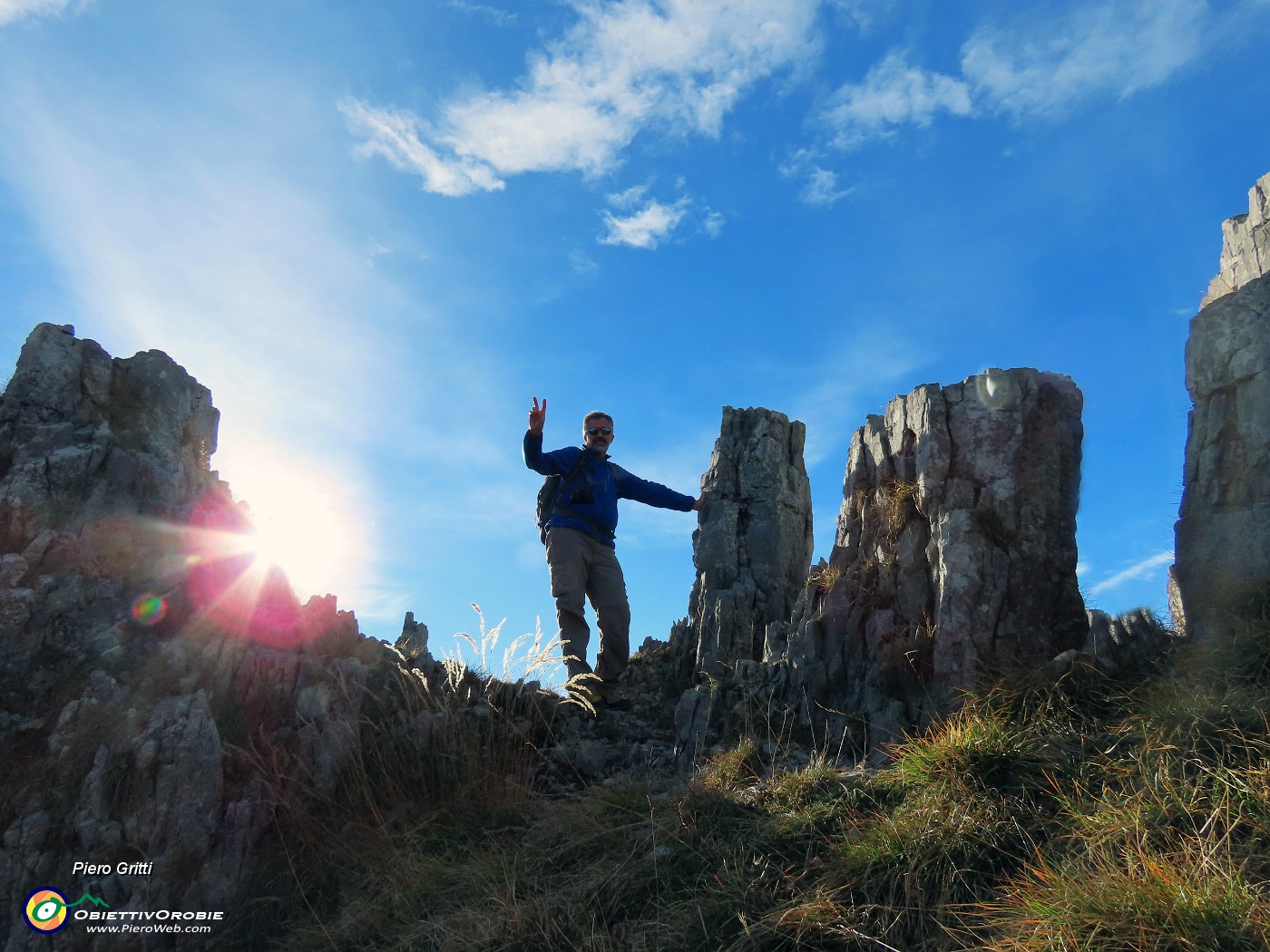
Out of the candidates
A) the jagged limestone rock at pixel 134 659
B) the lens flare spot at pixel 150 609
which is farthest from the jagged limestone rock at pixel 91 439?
the lens flare spot at pixel 150 609

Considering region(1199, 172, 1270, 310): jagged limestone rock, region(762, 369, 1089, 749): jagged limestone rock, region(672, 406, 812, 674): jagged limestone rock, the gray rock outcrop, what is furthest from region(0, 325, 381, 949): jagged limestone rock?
region(1199, 172, 1270, 310): jagged limestone rock

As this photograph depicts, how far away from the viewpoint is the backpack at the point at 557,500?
11.8m

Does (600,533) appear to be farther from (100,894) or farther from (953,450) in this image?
(100,894)

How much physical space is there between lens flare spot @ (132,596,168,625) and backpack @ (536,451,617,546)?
180 inches

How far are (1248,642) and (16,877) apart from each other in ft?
32.9

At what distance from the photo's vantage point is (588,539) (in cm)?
1179

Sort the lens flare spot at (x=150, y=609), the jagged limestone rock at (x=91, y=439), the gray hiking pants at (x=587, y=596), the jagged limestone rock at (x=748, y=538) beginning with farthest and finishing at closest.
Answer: the jagged limestone rock at (x=748, y=538) → the gray hiking pants at (x=587, y=596) → the jagged limestone rock at (x=91, y=439) → the lens flare spot at (x=150, y=609)

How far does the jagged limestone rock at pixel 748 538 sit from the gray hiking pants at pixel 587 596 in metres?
2.15

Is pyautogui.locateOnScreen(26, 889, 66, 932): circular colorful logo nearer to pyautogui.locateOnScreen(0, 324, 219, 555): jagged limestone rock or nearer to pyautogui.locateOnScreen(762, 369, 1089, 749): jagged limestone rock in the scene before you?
pyautogui.locateOnScreen(0, 324, 219, 555): jagged limestone rock

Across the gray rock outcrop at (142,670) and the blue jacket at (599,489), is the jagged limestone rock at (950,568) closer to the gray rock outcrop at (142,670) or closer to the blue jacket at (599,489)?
the blue jacket at (599,489)

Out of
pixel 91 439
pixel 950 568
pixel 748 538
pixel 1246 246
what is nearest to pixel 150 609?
pixel 91 439

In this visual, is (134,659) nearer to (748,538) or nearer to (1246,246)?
(748,538)

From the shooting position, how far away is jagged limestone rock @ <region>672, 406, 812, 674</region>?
1417 centimetres

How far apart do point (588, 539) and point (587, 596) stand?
2.70ft
